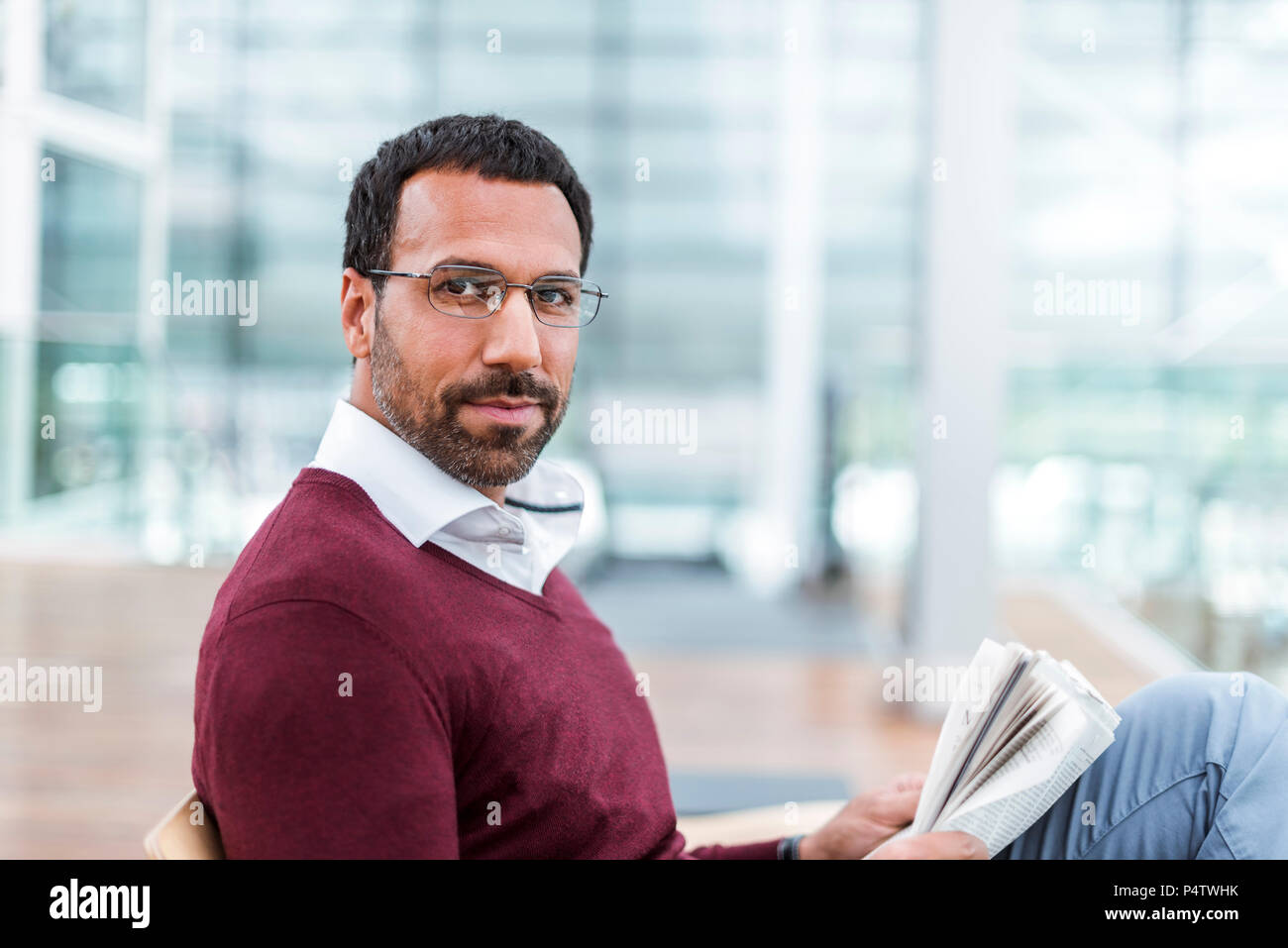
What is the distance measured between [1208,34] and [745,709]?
4.83 meters

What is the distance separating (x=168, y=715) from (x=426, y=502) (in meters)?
2.52

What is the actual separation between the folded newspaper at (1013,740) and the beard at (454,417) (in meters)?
0.44

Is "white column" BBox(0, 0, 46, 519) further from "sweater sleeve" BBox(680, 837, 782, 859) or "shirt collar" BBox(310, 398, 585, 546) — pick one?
"sweater sleeve" BBox(680, 837, 782, 859)

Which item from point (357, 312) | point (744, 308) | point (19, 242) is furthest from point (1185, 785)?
point (19, 242)

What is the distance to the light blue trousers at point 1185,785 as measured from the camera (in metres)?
0.88

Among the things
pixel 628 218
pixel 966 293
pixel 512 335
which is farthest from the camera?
pixel 628 218

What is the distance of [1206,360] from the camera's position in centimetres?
312

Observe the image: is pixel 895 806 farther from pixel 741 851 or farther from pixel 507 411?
pixel 507 411

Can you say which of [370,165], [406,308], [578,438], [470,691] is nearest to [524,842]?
[470,691]

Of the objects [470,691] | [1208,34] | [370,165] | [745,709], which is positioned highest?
[1208,34]

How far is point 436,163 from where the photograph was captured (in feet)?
3.07

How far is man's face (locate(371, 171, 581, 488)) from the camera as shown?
3.03 ft

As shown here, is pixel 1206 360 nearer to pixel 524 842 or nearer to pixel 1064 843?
pixel 1064 843

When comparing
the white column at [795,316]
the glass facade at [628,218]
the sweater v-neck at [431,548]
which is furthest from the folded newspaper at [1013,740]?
the white column at [795,316]
